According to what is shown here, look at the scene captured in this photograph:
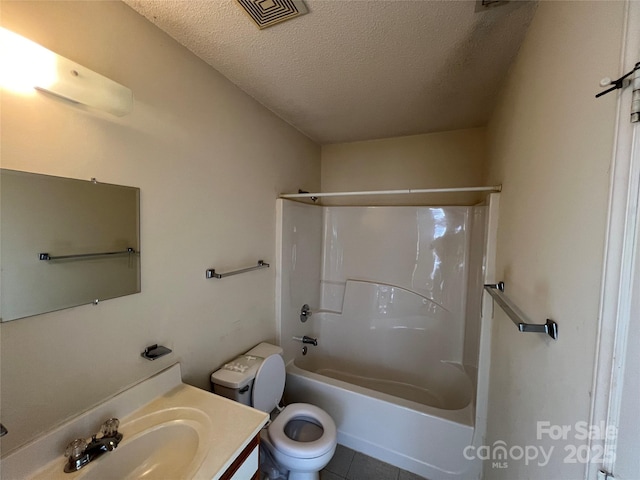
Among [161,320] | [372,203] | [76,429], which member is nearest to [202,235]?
[161,320]

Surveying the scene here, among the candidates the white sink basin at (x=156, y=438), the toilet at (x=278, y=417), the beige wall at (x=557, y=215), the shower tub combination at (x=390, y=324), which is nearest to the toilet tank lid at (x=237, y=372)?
the toilet at (x=278, y=417)

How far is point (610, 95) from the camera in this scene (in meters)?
0.54

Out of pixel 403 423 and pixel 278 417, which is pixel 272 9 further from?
pixel 403 423

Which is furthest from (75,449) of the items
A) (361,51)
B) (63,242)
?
(361,51)

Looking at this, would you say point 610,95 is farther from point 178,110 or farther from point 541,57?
point 178,110

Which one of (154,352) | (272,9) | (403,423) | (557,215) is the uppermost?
(272,9)

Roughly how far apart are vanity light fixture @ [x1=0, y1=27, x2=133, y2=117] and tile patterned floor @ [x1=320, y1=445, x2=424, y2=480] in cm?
229

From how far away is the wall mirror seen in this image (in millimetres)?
740

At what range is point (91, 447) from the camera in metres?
0.85

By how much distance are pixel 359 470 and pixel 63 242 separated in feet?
6.90

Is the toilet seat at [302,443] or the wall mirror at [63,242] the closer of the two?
the wall mirror at [63,242]

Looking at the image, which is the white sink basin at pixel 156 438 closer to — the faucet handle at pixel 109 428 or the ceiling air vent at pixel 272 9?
the faucet handle at pixel 109 428

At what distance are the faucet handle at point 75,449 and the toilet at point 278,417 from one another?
2.01ft

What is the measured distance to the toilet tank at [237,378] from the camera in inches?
54.4
